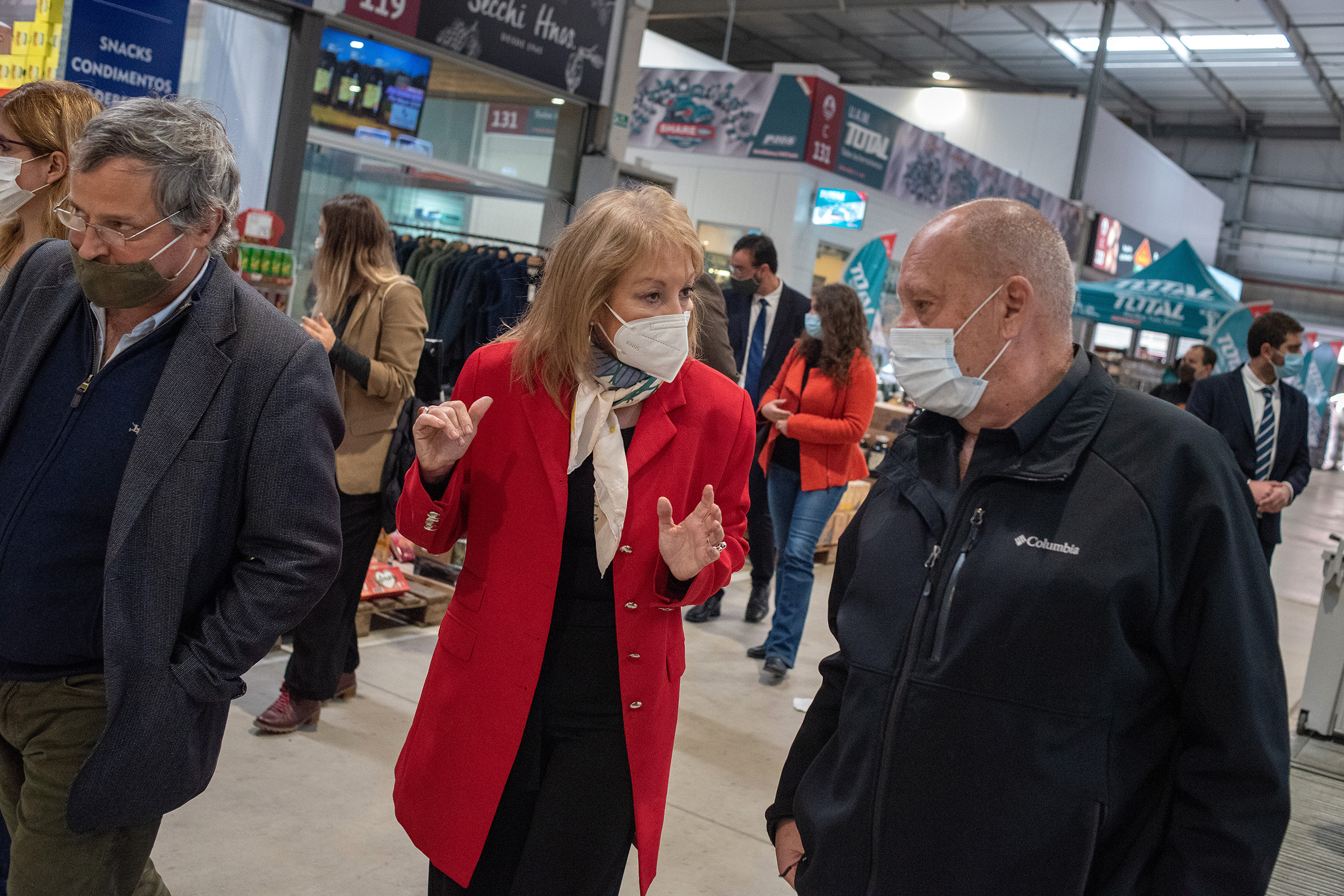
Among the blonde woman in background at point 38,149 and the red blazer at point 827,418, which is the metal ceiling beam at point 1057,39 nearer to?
the red blazer at point 827,418

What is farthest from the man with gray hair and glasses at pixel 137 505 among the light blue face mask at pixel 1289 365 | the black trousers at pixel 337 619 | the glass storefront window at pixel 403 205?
the light blue face mask at pixel 1289 365

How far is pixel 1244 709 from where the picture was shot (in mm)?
1316

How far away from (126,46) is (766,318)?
3.43 m

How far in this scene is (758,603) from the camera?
6.17m

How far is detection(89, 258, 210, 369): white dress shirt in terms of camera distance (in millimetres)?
1790

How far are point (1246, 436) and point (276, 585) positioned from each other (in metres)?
5.41

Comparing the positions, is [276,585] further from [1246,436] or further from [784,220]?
[784,220]

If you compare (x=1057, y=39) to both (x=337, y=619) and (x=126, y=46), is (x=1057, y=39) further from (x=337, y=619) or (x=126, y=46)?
(x=337, y=619)

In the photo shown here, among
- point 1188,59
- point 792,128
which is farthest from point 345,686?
point 1188,59

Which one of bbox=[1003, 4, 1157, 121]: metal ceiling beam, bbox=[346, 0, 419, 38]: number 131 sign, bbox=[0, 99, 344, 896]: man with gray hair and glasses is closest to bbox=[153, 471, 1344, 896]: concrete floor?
bbox=[0, 99, 344, 896]: man with gray hair and glasses

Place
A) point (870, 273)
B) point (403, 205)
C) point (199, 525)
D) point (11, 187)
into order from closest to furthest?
point (199, 525) → point (11, 187) → point (403, 205) → point (870, 273)

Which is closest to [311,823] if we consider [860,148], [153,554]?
[153,554]

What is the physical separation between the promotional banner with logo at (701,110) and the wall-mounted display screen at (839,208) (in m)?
1.07

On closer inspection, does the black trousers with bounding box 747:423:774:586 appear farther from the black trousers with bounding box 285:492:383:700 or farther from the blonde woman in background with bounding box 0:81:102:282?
the blonde woman in background with bounding box 0:81:102:282
